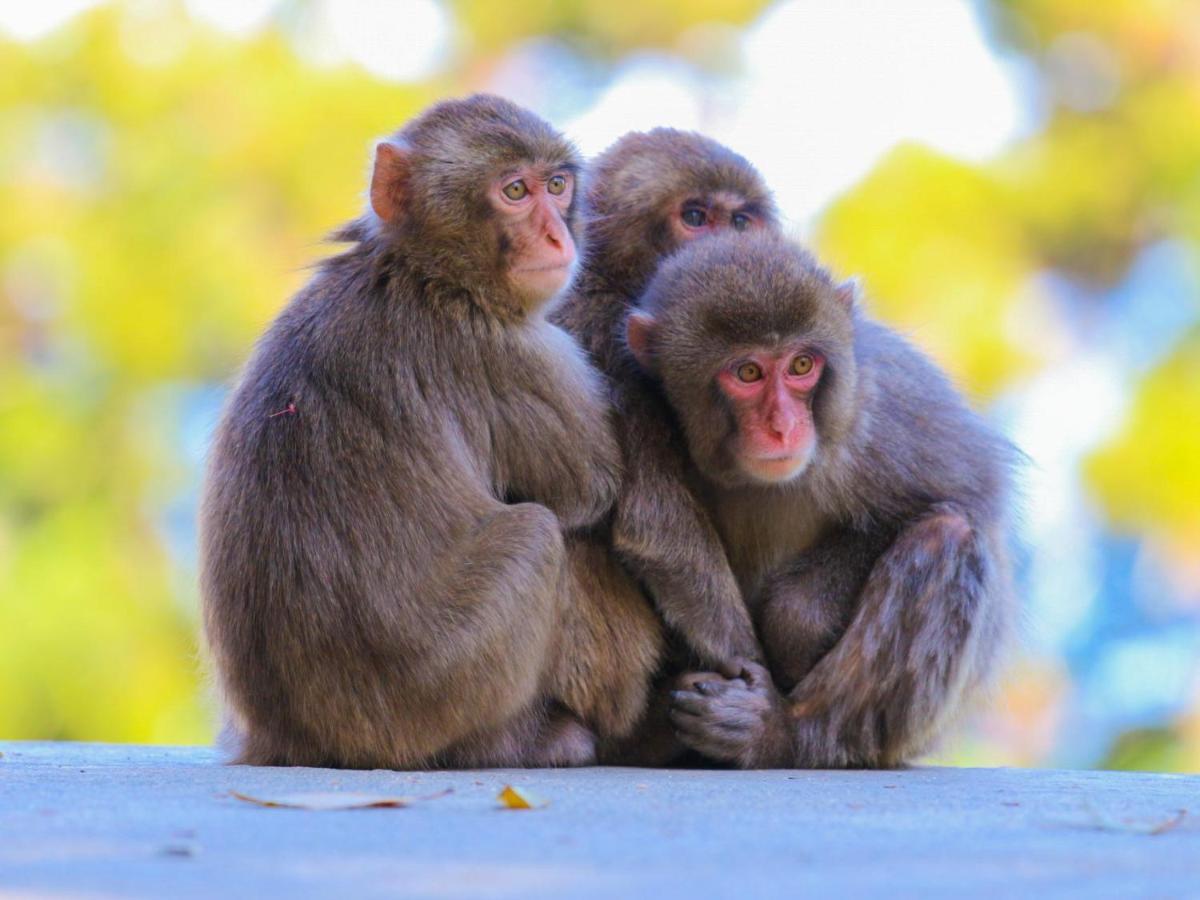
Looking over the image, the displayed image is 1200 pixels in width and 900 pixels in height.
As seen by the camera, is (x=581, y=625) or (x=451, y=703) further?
(x=581, y=625)

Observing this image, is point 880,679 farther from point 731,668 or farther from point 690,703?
point 690,703

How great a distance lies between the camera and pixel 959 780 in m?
4.87

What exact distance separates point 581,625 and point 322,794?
134 cm

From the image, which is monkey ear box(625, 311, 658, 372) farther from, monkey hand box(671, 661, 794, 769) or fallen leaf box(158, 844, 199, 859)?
fallen leaf box(158, 844, 199, 859)

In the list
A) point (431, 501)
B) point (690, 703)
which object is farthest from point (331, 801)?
point (690, 703)

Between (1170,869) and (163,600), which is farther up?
(163,600)

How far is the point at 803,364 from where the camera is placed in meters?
5.27

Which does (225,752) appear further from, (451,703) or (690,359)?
(690,359)

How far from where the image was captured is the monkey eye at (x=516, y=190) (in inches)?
203

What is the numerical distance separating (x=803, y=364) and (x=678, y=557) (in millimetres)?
713

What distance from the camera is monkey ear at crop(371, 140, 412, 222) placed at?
16.9 ft

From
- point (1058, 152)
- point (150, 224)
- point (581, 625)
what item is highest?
point (1058, 152)

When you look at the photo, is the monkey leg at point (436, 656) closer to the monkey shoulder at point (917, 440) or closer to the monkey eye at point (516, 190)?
the monkey eye at point (516, 190)

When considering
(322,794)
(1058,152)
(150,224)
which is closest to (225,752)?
(322,794)
